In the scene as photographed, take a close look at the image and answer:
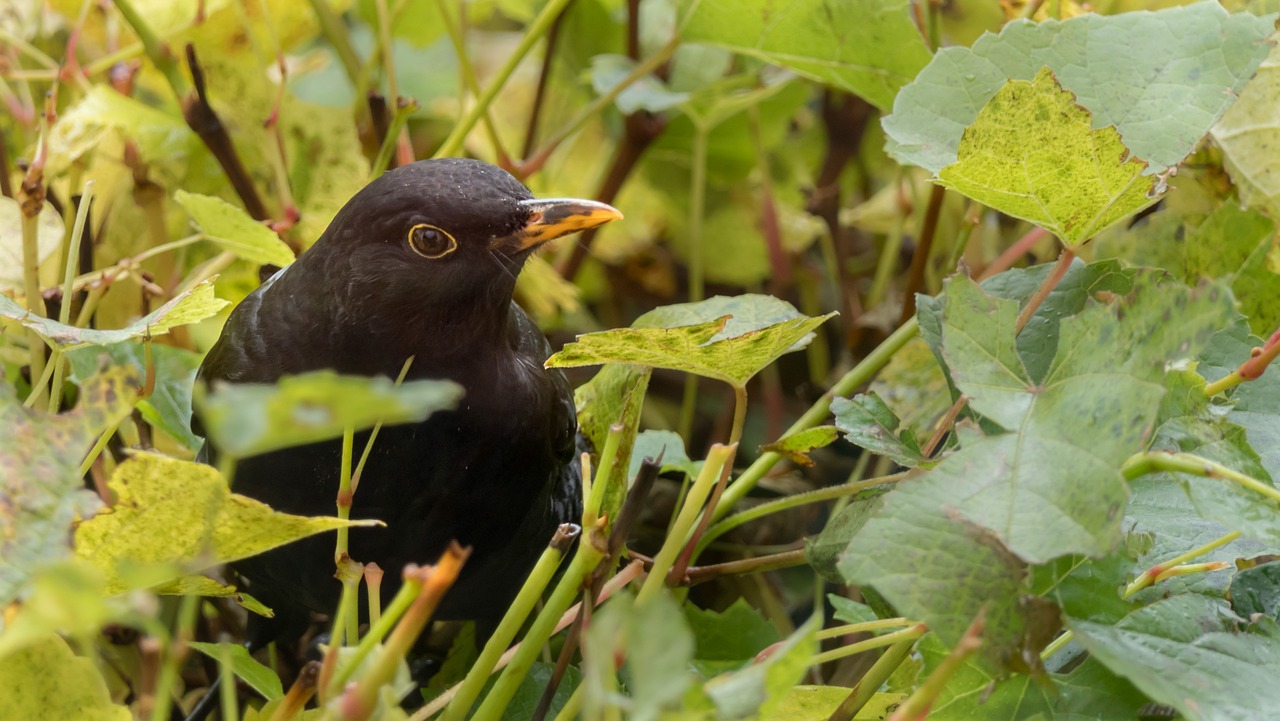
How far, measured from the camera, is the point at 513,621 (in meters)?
0.85

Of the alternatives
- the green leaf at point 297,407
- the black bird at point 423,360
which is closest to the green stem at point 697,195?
the black bird at point 423,360

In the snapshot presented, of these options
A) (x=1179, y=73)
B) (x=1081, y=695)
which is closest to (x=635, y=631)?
(x=1081, y=695)

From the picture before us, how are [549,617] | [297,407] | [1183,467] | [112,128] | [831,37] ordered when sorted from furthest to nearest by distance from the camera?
[112,128]
[831,37]
[549,617]
[1183,467]
[297,407]

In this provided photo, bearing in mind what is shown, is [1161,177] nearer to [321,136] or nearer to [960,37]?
[960,37]

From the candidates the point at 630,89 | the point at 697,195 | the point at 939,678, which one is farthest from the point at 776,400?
the point at 939,678

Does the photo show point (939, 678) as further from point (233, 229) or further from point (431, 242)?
point (233, 229)

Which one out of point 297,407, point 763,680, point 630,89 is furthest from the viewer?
point 630,89

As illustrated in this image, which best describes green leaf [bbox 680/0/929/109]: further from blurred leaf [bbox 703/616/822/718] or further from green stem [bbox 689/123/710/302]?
blurred leaf [bbox 703/616/822/718]

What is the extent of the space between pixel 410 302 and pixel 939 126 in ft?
1.71

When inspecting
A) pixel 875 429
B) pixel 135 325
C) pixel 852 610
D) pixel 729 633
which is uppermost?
pixel 135 325

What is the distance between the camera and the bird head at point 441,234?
1135 mm

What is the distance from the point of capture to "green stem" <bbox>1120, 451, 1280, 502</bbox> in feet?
2.46

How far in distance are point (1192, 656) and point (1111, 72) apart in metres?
0.53

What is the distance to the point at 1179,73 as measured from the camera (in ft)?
3.47
